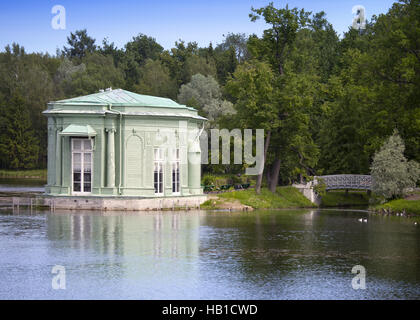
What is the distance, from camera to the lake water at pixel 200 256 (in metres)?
25.3

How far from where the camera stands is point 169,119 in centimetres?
5075

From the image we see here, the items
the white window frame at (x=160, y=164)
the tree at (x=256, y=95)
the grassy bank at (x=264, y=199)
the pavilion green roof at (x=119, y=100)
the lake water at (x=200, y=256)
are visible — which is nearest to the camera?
the lake water at (x=200, y=256)

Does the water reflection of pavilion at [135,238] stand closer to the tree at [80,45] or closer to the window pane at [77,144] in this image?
the window pane at [77,144]

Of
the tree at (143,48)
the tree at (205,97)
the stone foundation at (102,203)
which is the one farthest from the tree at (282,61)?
the tree at (143,48)

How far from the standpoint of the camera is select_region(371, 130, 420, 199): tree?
55.6m

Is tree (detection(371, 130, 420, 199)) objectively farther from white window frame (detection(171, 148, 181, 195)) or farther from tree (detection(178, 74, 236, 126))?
tree (detection(178, 74, 236, 126))

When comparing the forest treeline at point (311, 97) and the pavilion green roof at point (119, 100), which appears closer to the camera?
the pavilion green roof at point (119, 100)

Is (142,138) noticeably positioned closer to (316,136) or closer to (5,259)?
(5,259)

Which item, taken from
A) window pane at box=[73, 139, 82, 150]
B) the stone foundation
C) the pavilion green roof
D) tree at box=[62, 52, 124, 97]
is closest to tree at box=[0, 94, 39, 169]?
tree at box=[62, 52, 124, 97]

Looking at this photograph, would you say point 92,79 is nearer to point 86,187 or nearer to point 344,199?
point 344,199

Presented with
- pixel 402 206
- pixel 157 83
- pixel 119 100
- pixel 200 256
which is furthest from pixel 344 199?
pixel 157 83

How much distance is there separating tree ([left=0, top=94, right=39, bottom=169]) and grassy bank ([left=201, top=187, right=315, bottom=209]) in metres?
49.1

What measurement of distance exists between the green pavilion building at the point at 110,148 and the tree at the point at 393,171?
1613 cm
